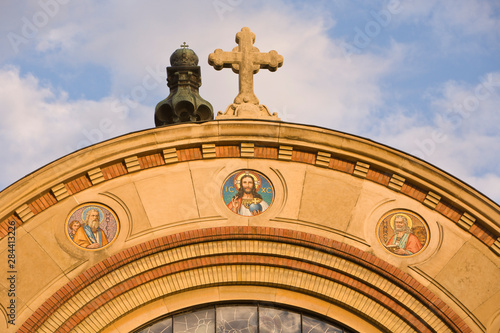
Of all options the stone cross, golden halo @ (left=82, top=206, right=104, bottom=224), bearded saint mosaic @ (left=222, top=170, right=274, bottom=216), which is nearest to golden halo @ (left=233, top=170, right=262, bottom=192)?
bearded saint mosaic @ (left=222, top=170, right=274, bottom=216)

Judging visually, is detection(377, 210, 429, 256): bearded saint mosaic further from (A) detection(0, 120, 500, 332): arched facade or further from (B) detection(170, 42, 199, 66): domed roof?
(B) detection(170, 42, 199, 66): domed roof

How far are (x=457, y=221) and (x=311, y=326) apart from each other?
328 cm

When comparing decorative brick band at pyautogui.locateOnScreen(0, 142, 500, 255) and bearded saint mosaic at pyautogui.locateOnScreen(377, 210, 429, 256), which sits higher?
decorative brick band at pyautogui.locateOnScreen(0, 142, 500, 255)

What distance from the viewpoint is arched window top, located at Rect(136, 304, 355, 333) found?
18875mm

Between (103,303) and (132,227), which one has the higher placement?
(132,227)

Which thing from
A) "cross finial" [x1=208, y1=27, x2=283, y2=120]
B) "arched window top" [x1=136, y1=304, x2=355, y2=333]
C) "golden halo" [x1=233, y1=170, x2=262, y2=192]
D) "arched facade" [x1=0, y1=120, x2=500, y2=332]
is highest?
"cross finial" [x1=208, y1=27, x2=283, y2=120]

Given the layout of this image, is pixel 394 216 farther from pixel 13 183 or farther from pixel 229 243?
pixel 13 183

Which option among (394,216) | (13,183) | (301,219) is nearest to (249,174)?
(301,219)

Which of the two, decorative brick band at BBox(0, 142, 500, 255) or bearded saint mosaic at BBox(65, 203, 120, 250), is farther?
decorative brick band at BBox(0, 142, 500, 255)

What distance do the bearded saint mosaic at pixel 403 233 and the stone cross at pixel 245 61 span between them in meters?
3.50

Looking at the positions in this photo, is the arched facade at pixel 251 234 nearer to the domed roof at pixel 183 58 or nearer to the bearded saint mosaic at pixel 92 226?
the bearded saint mosaic at pixel 92 226

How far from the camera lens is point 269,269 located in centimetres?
1912

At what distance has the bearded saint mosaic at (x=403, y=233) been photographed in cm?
1933

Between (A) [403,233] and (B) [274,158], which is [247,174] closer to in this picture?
(B) [274,158]
